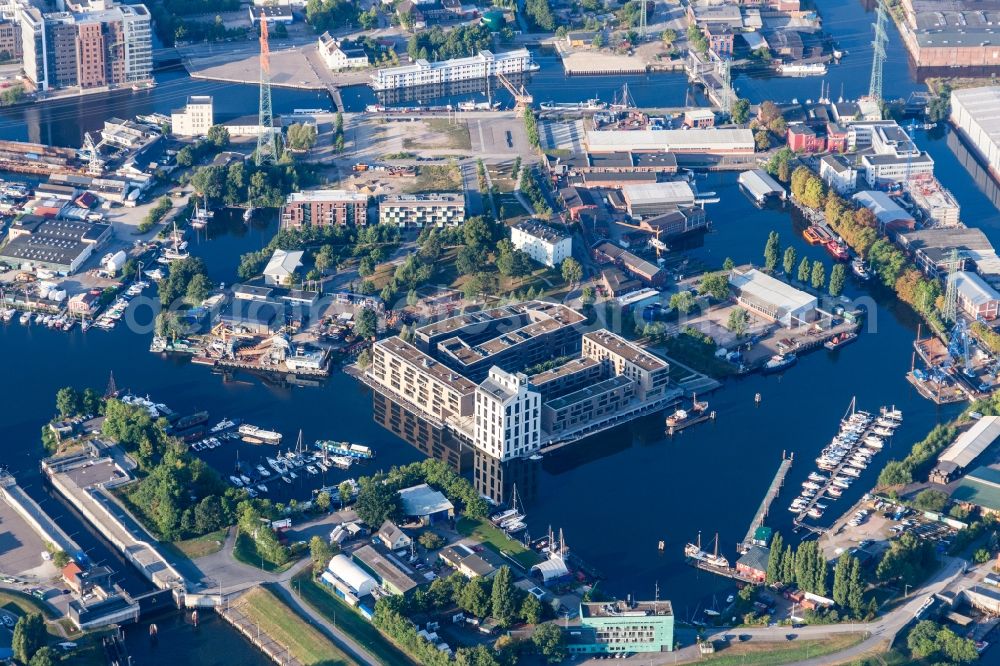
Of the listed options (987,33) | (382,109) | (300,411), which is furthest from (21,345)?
(987,33)

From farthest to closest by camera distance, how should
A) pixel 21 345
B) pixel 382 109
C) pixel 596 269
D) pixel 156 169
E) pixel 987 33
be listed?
pixel 987 33
pixel 382 109
pixel 156 169
pixel 596 269
pixel 21 345

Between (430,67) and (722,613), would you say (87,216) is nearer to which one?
(430,67)

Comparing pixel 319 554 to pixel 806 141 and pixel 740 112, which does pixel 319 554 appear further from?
pixel 740 112

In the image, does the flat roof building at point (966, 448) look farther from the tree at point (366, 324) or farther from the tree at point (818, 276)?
the tree at point (366, 324)

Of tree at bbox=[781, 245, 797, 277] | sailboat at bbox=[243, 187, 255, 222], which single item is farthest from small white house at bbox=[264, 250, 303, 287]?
tree at bbox=[781, 245, 797, 277]

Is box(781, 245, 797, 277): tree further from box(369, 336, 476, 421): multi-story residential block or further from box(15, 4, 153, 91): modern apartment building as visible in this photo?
box(15, 4, 153, 91): modern apartment building

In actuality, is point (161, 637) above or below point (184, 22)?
below

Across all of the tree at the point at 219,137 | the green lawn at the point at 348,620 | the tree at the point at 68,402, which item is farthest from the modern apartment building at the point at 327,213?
the green lawn at the point at 348,620

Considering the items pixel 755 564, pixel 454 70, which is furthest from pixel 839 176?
pixel 755 564
